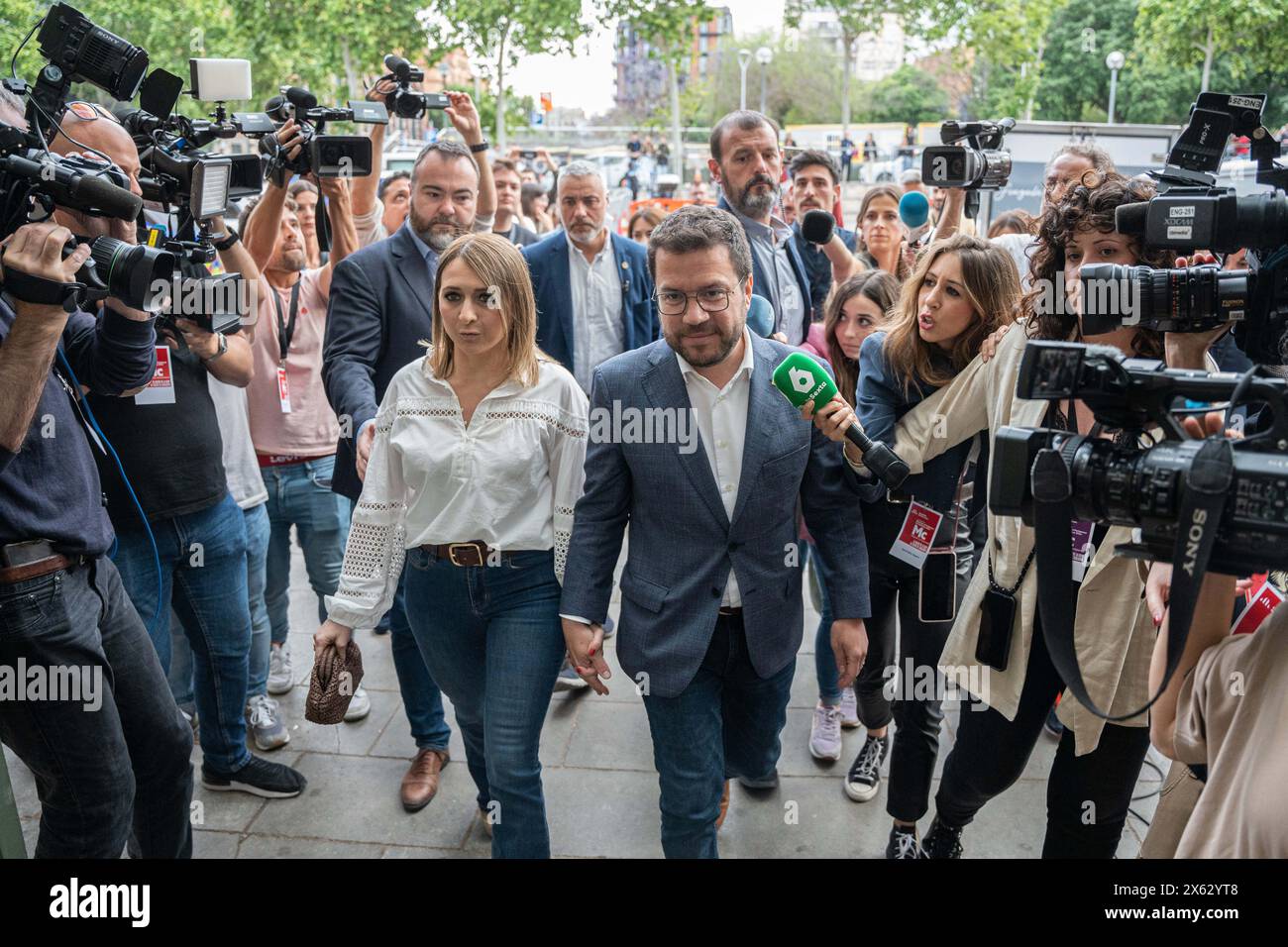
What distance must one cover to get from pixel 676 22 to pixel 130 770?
19063 mm

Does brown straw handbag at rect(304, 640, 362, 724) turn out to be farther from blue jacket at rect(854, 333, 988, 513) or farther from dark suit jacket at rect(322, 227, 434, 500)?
blue jacket at rect(854, 333, 988, 513)

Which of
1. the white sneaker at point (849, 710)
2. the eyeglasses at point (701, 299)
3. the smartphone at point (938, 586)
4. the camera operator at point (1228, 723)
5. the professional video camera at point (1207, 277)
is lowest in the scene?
the white sneaker at point (849, 710)

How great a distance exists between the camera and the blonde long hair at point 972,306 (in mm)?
2973

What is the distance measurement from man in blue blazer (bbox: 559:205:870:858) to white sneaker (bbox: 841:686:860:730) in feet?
4.83

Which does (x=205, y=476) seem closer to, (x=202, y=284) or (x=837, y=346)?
(x=202, y=284)

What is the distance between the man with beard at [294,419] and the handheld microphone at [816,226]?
1.95m

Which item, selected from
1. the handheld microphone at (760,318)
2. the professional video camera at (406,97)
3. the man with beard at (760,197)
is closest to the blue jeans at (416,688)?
the handheld microphone at (760,318)

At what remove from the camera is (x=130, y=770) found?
2.52m

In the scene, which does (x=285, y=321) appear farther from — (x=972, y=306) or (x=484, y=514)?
(x=972, y=306)

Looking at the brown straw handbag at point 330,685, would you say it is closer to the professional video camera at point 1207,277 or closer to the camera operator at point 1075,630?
the camera operator at point 1075,630

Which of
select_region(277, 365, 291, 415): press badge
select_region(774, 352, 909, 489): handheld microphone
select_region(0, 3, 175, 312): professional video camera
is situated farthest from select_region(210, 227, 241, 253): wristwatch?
select_region(774, 352, 909, 489): handheld microphone

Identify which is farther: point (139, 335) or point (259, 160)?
point (259, 160)

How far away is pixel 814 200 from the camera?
513 cm
